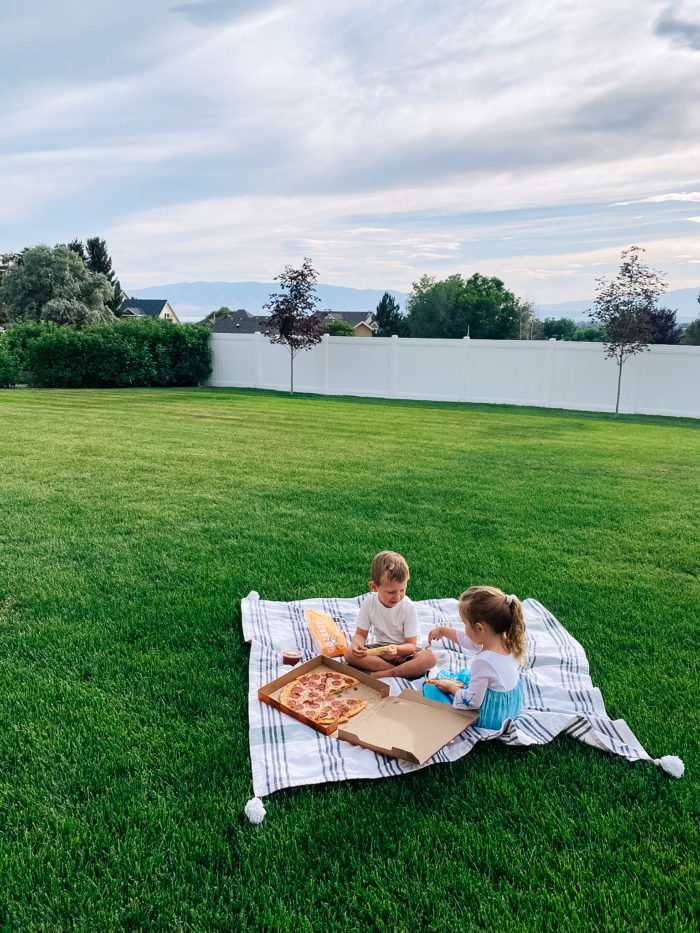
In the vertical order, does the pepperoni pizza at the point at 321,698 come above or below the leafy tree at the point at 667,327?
below

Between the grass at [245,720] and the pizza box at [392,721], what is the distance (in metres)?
0.11

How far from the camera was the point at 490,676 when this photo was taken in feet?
9.04

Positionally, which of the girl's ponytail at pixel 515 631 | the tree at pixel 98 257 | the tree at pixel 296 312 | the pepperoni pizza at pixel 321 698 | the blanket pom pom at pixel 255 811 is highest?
the tree at pixel 98 257

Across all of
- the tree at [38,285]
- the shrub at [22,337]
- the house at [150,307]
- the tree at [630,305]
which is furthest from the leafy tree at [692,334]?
Result: the house at [150,307]

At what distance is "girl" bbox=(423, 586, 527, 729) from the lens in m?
2.75

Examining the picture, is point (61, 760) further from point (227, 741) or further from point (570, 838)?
point (570, 838)

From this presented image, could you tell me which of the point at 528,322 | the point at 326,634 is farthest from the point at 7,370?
the point at 528,322

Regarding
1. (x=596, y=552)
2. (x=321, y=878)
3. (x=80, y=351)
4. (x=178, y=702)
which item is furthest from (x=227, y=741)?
(x=80, y=351)

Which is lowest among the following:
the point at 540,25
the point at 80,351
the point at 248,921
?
the point at 248,921

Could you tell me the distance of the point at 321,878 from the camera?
200 cm

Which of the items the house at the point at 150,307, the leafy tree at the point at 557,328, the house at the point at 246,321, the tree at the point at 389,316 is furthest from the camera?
the house at the point at 150,307

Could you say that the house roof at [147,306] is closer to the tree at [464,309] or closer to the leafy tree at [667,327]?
the tree at [464,309]

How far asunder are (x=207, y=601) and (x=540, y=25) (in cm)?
940

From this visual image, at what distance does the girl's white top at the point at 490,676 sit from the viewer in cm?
275
